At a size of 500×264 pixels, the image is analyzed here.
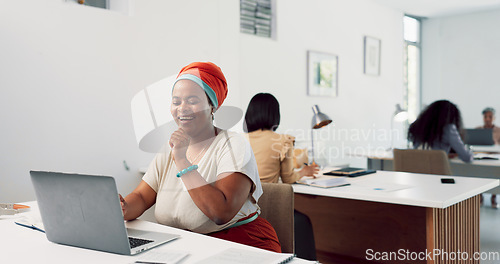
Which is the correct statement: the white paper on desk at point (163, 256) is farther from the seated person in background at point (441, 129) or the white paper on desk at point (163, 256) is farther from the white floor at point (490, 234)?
the seated person in background at point (441, 129)

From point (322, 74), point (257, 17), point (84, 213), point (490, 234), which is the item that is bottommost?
point (490, 234)

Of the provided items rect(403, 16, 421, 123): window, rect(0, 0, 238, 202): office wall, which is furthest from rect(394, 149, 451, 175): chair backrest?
rect(403, 16, 421, 123): window

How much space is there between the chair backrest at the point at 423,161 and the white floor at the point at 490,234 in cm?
62

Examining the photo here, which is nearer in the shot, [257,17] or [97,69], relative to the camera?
[97,69]

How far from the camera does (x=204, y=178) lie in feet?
4.90

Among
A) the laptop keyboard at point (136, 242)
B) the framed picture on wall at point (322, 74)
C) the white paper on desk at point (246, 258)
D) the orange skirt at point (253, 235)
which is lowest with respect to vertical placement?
the orange skirt at point (253, 235)

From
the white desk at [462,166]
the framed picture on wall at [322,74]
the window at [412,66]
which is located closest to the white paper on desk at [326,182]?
the white desk at [462,166]

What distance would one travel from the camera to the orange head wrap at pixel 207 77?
149 cm

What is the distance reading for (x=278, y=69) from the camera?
15.3 feet

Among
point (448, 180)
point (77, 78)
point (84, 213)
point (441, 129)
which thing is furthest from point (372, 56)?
point (84, 213)

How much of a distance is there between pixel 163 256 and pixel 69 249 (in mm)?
271

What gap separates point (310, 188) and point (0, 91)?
175 cm

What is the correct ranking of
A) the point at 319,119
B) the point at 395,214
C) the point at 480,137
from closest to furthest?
the point at 395,214 → the point at 319,119 → the point at 480,137

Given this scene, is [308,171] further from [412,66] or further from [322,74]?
[412,66]
